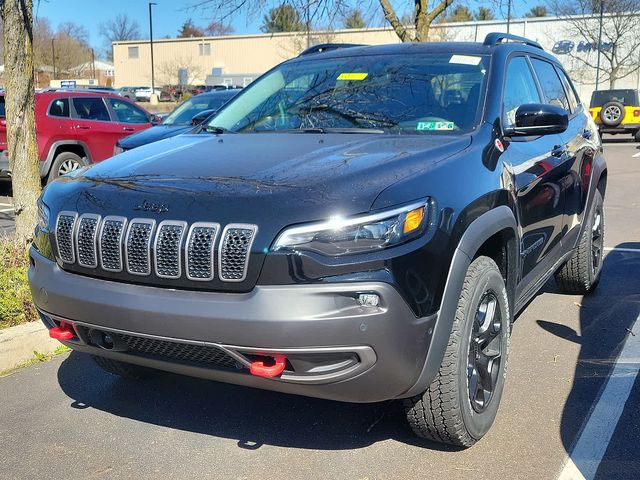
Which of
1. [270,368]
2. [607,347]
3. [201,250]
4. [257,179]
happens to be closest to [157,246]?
[201,250]

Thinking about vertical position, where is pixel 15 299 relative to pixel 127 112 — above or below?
below

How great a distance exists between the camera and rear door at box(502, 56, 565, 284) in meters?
3.57

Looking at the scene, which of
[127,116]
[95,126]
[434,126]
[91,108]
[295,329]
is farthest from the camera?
[127,116]

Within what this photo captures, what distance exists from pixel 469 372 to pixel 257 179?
4.09ft

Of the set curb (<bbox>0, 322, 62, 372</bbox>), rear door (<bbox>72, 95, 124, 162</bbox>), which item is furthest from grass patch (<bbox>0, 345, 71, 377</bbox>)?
rear door (<bbox>72, 95, 124, 162</bbox>)

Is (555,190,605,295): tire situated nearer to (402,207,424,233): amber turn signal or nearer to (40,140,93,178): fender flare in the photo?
(402,207,424,233): amber turn signal

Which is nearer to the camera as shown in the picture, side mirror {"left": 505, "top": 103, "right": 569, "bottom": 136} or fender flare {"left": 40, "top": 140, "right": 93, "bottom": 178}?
side mirror {"left": 505, "top": 103, "right": 569, "bottom": 136}

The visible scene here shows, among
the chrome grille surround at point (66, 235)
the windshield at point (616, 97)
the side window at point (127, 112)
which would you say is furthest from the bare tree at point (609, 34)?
the chrome grille surround at point (66, 235)

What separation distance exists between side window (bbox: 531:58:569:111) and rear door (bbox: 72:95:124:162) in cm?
840

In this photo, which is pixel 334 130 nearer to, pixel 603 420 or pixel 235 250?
pixel 235 250

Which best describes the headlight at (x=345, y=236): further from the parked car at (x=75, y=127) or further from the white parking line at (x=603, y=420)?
the parked car at (x=75, y=127)

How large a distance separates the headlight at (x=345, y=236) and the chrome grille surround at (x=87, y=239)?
823 mm

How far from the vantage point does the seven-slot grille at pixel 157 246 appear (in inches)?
101

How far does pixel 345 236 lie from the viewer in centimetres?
250
